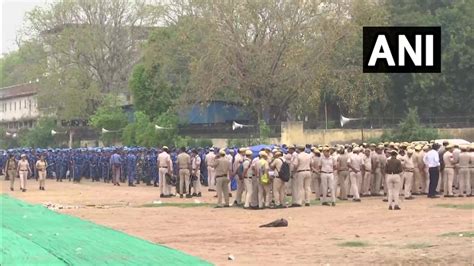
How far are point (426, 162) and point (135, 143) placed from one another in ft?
102

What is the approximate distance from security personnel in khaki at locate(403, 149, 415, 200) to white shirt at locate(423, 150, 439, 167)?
469mm

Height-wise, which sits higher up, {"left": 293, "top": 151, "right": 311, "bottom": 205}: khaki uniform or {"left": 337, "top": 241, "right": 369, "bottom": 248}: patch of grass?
{"left": 293, "top": 151, "right": 311, "bottom": 205}: khaki uniform

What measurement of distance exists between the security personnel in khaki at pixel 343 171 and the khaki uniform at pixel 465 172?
3.62m

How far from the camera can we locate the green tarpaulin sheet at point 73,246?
15.5 meters

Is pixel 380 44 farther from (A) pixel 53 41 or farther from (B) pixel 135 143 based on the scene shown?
(A) pixel 53 41

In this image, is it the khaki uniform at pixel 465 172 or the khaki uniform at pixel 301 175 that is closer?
the khaki uniform at pixel 301 175

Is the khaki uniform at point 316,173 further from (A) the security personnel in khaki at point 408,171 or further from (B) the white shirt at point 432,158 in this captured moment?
(B) the white shirt at point 432,158

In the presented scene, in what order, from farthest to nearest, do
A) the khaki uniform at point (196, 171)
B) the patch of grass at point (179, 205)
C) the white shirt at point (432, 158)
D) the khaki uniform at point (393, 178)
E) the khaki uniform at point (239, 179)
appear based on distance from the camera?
1. the khaki uniform at point (196, 171)
2. the white shirt at point (432, 158)
3. the patch of grass at point (179, 205)
4. the khaki uniform at point (239, 179)
5. the khaki uniform at point (393, 178)

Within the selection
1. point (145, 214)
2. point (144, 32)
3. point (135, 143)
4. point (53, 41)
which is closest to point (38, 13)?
point (53, 41)

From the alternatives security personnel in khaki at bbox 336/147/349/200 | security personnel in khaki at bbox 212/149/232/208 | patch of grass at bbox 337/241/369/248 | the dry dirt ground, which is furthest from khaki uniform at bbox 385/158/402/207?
patch of grass at bbox 337/241/369/248

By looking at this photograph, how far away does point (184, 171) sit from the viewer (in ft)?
101

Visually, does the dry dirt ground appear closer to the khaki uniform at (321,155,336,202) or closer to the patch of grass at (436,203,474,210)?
the patch of grass at (436,203,474,210)

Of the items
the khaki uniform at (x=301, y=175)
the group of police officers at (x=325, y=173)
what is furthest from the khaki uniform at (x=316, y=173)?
the khaki uniform at (x=301, y=175)

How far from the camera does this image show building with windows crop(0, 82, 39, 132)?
3526 inches
